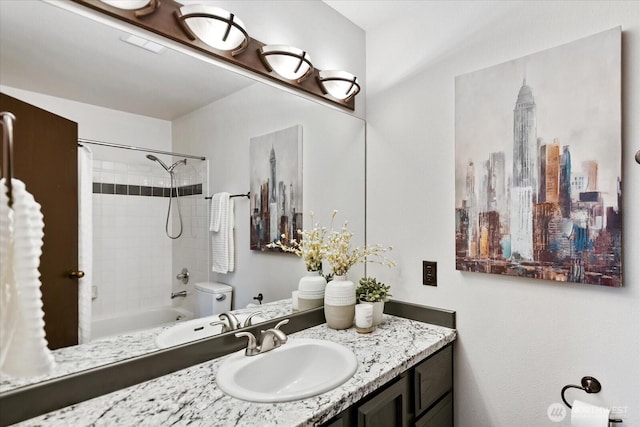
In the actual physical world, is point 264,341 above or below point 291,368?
above

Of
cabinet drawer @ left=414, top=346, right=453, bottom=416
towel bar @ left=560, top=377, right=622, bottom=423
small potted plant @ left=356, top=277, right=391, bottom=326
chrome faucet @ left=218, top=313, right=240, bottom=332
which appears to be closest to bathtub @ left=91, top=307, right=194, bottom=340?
chrome faucet @ left=218, top=313, right=240, bottom=332

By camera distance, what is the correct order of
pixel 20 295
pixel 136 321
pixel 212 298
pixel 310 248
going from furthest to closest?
pixel 310 248
pixel 212 298
pixel 136 321
pixel 20 295

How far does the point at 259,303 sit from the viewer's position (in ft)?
5.17

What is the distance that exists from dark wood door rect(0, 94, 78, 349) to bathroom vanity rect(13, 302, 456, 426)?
254 millimetres

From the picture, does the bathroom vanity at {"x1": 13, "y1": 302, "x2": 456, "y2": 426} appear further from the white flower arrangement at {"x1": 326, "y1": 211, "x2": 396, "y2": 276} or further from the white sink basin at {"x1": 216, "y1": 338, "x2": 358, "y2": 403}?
the white flower arrangement at {"x1": 326, "y1": 211, "x2": 396, "y2": 276}

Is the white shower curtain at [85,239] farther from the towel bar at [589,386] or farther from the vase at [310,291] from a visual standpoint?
the towel bar at [589,386]

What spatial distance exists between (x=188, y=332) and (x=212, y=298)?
15 cm

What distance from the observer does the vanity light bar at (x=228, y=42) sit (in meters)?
1.18

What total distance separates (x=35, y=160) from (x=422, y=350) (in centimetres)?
145

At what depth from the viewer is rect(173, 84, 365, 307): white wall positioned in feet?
4.64

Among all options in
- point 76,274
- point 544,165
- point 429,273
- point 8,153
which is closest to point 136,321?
point 76,274

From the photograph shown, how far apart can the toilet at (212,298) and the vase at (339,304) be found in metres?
0.47

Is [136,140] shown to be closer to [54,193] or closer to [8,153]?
[54,193]

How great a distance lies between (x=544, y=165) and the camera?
Answer: 1.42 metres
